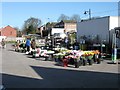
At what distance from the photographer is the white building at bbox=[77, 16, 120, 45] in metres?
34.7

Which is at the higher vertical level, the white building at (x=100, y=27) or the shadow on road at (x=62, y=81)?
the white building at (x=100, y=27)

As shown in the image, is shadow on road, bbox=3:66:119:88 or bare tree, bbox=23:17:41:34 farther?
bare tree, bbox=23:17:41:34

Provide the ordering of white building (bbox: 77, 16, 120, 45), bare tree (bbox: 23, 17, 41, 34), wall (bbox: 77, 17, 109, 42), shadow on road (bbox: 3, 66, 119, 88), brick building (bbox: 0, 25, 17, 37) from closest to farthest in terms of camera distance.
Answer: shadow on road (bbox: 3, 66, 119, 88)
white building (bbox: 77, 16, 120, 45)
wall (bbox: 77, 17, 109, 42)
bare tree (bbox: 23, 17, 41, 34)
brick building (bbox: 0, 25, 17, 37)

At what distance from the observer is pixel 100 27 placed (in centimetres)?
3716

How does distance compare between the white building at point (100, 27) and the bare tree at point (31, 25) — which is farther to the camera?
the bare tree at point (31, 25)

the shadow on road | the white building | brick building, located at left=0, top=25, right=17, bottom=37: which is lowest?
the shadow on road

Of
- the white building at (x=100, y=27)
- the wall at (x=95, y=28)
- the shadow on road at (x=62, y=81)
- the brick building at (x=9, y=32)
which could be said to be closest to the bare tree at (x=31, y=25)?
the brick building at (x=9, y=32)

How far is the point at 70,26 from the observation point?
9125 centimetres

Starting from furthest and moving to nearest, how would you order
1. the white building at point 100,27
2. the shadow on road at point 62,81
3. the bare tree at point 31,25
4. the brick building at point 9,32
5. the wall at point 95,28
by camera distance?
1. the brick building at point 9,32
2. the bare tree at point 31,25
3. the wall at point 95,28
4. the white building at point 100,27
5. the shadow on road at point 62,81

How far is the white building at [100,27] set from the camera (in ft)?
114

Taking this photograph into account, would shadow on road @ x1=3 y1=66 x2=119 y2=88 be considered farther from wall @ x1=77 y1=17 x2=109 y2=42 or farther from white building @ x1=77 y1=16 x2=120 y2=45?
wall @ x1=77 y1=17 x2=109 y2=42

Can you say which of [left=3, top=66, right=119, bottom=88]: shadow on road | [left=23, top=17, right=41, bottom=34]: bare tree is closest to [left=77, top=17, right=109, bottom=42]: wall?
[left=3, top=66, right=119, bottom=88]: shadow on road

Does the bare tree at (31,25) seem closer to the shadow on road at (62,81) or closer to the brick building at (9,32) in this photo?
the brick building at (9,32)

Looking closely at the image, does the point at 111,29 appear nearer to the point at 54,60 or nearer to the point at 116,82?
the point at 54,60
